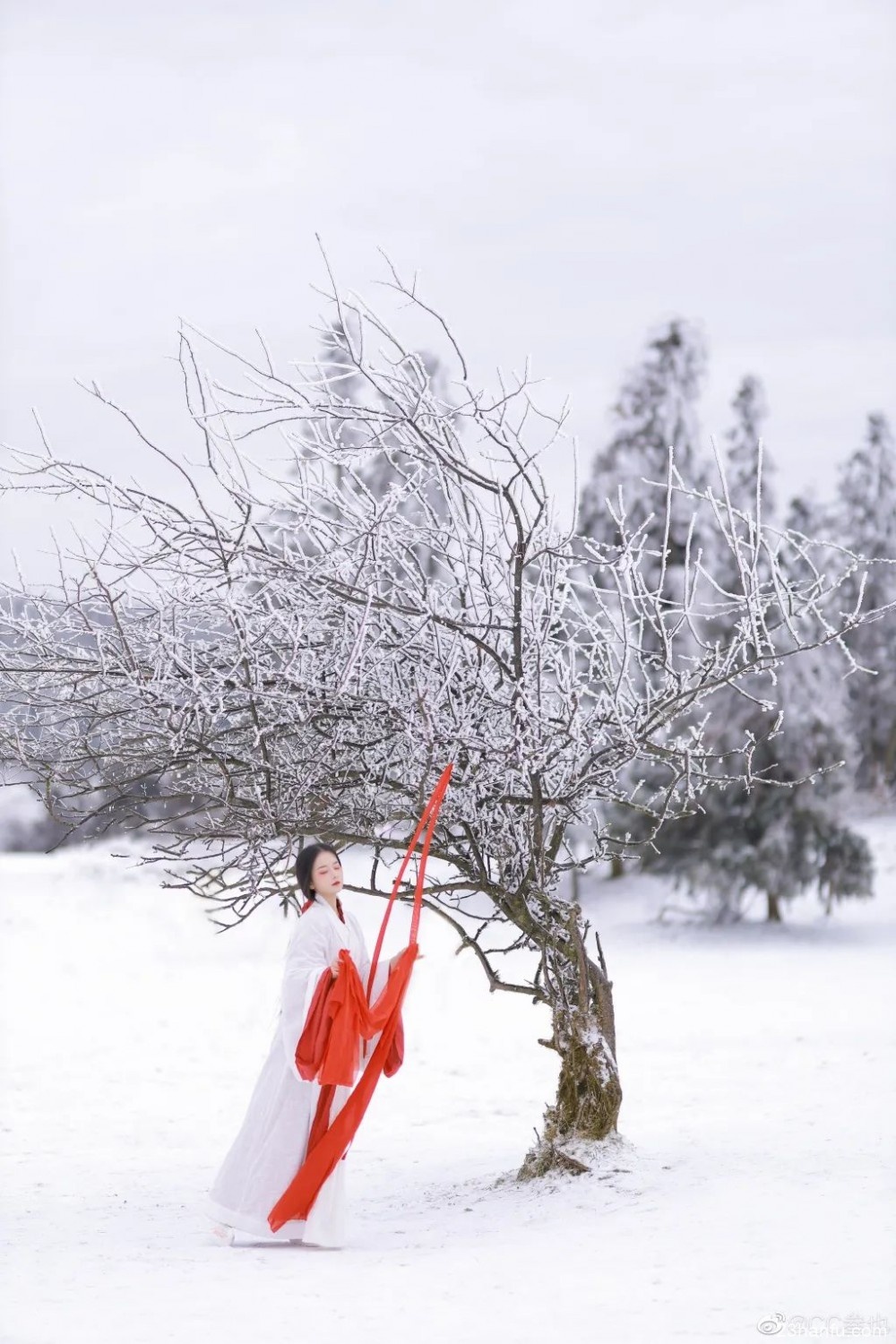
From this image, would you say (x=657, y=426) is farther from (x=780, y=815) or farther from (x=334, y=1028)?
(x=334, y=1028)

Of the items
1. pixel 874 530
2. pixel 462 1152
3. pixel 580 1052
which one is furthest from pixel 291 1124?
pixel 874 530

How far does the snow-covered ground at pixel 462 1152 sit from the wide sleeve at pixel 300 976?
785 millimetres

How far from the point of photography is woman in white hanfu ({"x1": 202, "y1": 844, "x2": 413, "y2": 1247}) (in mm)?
5516

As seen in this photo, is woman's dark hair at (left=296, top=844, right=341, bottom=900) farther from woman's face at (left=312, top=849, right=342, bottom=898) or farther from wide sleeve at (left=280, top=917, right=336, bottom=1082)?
wide sleeve at (left=280, top=917, right=336, bottom=1082)

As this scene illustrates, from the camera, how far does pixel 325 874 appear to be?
18.7 ft

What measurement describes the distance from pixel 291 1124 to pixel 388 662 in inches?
71.5

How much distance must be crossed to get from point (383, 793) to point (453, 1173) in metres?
2.52

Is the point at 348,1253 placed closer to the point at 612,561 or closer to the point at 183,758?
the point at 183,758

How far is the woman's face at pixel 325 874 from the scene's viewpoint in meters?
5.70

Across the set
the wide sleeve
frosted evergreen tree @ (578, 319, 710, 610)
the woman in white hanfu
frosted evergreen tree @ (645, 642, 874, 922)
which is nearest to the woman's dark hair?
the woman in white hanfu

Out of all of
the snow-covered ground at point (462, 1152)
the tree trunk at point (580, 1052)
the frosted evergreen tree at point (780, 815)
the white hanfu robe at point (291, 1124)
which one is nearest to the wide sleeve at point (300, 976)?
the white hanfu robe at point (291, 1124)

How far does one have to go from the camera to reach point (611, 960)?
1850cm

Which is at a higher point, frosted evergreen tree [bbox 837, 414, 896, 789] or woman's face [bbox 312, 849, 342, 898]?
frosted evergreen tree [bbox 837, 414, 896, 789]

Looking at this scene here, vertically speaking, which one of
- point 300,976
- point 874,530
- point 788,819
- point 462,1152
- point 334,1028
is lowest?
point 462,1152
